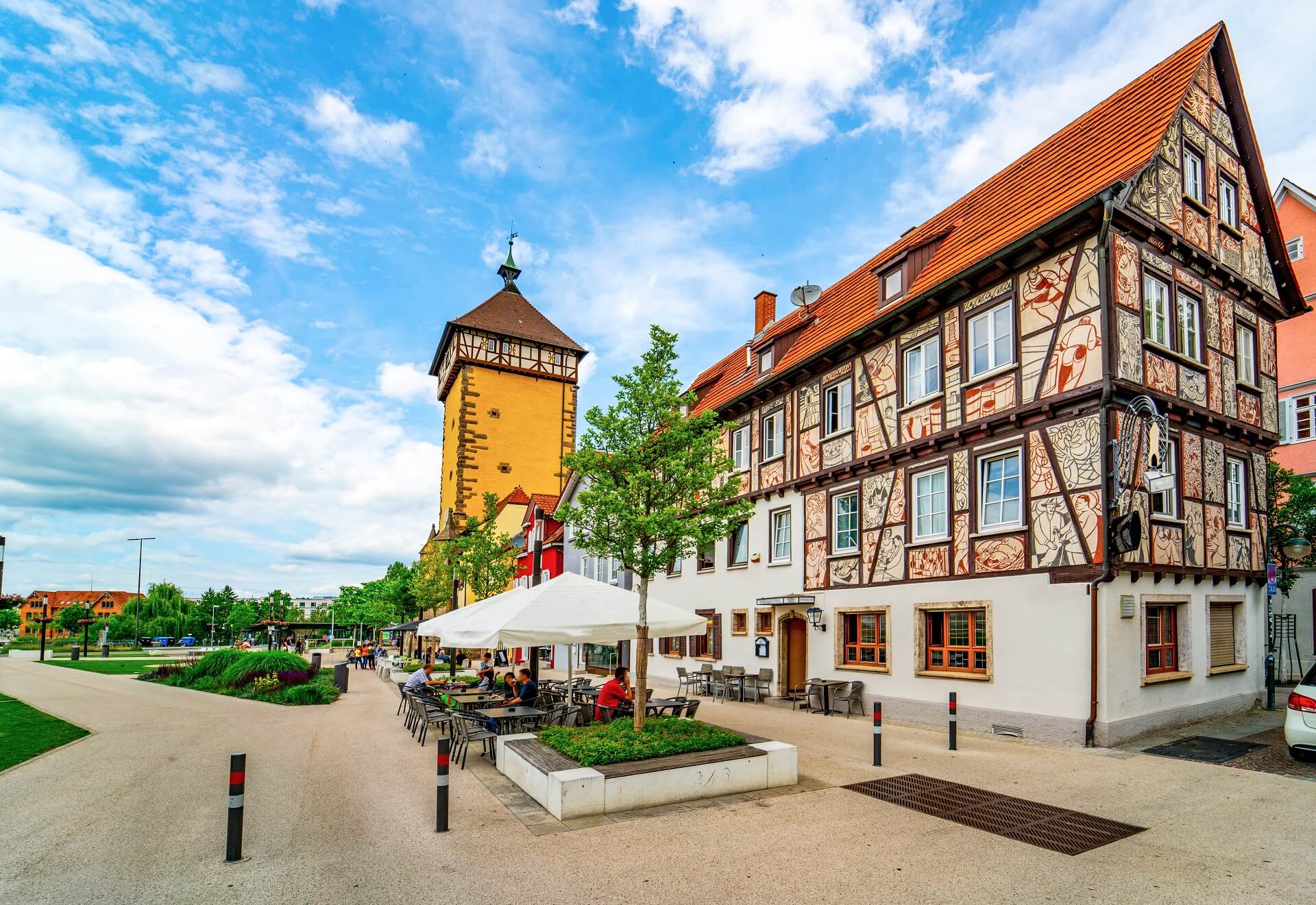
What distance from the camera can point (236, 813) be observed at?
23.6 ft

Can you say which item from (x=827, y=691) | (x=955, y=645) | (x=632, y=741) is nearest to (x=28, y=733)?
(x=632, y=741)

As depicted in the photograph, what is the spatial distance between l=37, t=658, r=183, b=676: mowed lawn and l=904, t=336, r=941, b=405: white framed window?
3139 cm

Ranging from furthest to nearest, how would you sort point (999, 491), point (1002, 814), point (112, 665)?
1. point (112, 665)
2. point (999, 491)
3. point (1002, 814)

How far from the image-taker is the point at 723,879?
6688 millimetres

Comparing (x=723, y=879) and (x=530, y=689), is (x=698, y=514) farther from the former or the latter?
(x=723, y=879)

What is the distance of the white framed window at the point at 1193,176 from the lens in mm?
15930

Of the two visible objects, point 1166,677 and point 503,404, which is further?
point 503,404

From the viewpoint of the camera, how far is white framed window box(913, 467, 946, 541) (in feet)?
53.8

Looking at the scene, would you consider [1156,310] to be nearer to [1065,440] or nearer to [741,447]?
[1065,440]

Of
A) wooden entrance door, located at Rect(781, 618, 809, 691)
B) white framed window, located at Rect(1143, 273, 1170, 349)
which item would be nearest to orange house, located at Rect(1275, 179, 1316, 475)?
white framed window, located at Rect(1143, 273, 1170, 349)

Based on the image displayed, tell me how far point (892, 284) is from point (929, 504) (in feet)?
18.7

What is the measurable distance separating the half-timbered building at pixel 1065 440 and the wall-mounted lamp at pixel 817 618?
0.07m

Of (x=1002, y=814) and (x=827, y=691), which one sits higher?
(x=1002, y=814)

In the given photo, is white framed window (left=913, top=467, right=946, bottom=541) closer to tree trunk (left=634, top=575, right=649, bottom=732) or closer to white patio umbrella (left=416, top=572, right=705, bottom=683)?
white patio umbrella (left=416, top=572, right=705, bottom=683)
